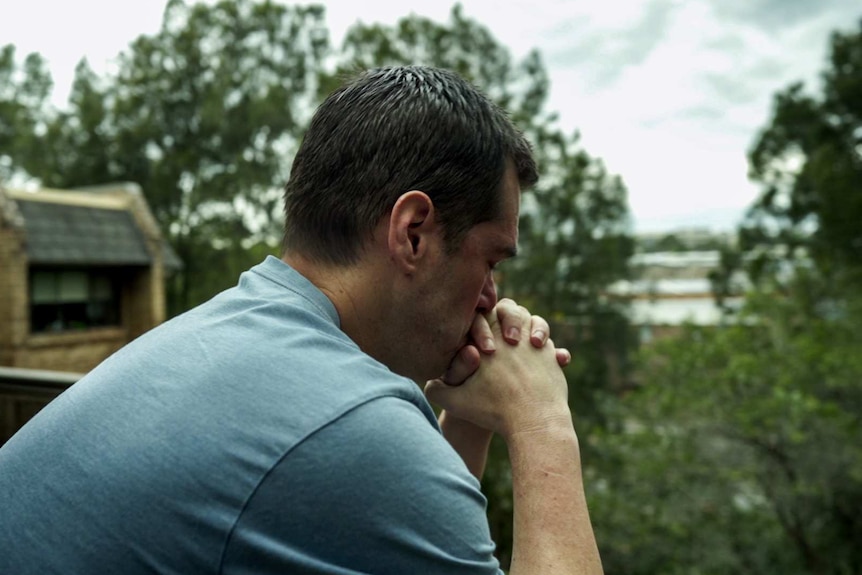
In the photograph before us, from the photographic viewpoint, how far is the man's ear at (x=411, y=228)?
0.77 meters

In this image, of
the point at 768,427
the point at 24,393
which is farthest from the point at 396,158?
the point at 768,427

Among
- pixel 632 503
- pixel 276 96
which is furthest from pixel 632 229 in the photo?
pixel 276 96

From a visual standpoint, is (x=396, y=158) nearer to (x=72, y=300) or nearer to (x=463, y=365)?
(x=463, y=365)

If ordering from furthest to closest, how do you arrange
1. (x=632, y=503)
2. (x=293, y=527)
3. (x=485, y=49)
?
(x=485, y=49), (x=632, y=503), (x=293, y=527)

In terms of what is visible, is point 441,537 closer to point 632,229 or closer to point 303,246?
point 303,246

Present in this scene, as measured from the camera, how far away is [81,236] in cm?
878

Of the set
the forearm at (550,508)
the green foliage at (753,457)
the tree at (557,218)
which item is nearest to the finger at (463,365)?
the forearm at (550,508)

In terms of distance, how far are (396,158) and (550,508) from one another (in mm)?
344

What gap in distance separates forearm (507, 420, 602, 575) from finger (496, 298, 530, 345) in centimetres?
15

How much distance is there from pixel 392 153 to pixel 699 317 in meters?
11.4

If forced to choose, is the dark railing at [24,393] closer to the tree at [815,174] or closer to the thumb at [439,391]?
the thumb at [439,391]

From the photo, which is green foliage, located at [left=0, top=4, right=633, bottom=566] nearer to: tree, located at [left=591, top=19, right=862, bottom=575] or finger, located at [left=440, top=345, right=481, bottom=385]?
tree, located at [left=591, top=19, right=862, bottom=575]

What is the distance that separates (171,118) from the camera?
1246 centimetres

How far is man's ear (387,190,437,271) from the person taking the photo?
766 mm
